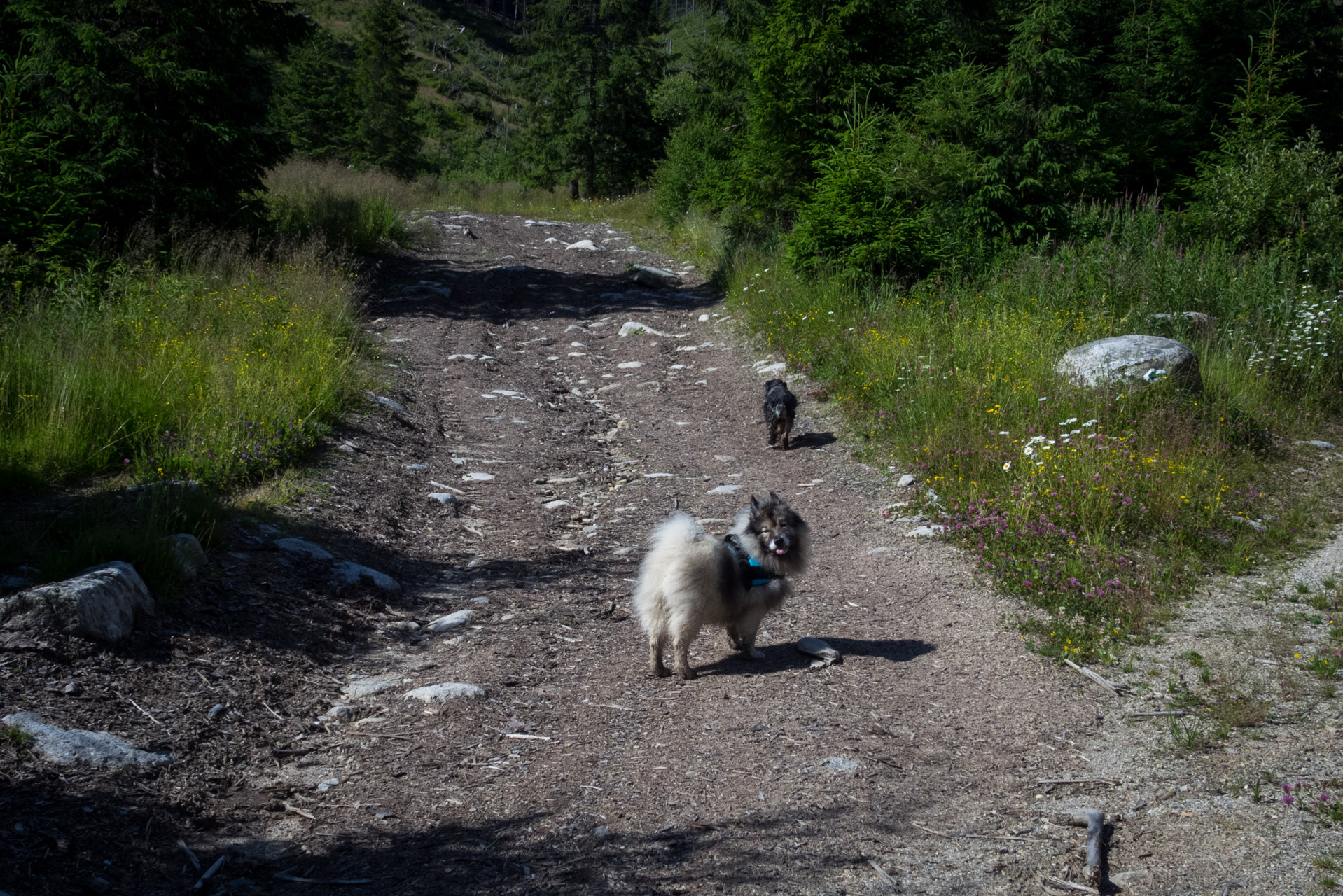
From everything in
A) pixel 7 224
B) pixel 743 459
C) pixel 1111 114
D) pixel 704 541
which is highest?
pixel 1111 114

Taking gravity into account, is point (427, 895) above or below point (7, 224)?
below

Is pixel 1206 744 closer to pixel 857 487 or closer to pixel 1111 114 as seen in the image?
pixel 857 487

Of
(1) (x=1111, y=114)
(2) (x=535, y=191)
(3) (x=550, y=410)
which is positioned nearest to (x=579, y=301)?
(3) (x=550, y=410)

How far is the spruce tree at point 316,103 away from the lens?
4044cm

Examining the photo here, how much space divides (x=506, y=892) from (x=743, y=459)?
269 inches

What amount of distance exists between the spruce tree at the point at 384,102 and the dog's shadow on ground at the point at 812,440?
3227 centimetres

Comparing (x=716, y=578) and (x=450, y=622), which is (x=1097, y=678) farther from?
(x=450, y=622)

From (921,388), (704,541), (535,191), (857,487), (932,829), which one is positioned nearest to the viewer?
(932,829)

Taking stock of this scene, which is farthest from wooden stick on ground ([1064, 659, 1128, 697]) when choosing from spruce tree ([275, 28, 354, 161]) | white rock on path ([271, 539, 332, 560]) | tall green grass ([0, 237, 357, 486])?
spruce tree ([275, 28, 354, 161])

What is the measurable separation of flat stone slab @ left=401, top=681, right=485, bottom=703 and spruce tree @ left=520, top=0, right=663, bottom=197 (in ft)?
110

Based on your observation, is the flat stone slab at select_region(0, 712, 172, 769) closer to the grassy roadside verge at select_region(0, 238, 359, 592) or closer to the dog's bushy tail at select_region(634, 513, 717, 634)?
the grassy roadside verge at select_region(0, 238, 359, 592)

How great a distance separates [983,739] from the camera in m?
4.30

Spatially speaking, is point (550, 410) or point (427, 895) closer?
point (427, 895)

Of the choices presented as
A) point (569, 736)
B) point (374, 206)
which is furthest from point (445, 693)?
point (374, 206)
